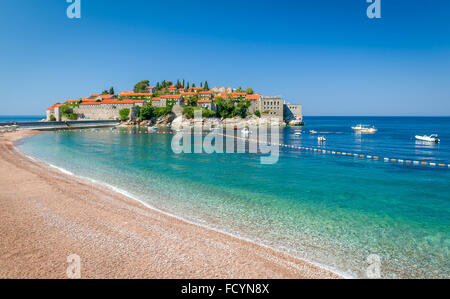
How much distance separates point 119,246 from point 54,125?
8362 centimetres

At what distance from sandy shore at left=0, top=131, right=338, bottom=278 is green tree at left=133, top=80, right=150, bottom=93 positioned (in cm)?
11486

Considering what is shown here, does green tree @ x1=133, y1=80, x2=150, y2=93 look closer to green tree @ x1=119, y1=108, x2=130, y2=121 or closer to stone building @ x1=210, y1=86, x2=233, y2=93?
green tree @ x1=119, y1=108, x2=130, y2=121

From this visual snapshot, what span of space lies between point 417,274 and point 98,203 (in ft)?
37.6

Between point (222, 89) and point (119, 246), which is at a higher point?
point (222, 89)

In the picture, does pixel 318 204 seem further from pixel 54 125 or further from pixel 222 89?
pixel 222 89

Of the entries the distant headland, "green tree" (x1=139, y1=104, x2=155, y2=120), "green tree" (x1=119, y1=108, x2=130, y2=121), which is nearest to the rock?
the distant headland

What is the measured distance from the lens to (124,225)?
342 inches

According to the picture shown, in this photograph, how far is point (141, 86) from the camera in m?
119

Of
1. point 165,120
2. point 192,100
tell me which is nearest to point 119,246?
point 165,120

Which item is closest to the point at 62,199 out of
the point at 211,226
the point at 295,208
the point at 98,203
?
the point at 98,203

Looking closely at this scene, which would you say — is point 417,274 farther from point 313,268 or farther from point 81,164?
point 81,164

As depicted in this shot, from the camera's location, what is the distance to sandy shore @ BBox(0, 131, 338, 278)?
19.8 feet

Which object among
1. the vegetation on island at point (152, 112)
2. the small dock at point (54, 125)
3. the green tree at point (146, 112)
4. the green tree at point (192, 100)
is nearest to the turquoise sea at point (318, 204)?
the small dock at point (54, 125)

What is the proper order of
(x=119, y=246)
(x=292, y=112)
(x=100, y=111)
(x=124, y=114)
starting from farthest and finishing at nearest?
1. (x=292, y=112)
2. (x=100, y=111)
3. (x=124, y=114)
4. (x=119, y=246)
